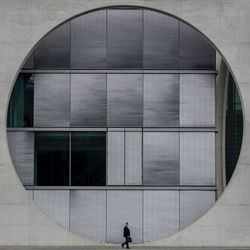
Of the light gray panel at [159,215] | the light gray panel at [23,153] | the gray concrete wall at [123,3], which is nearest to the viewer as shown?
the gray concrete wall at [123,3]

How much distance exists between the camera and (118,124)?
143 feet

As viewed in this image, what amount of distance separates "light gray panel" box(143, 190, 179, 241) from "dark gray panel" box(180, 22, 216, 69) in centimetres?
610

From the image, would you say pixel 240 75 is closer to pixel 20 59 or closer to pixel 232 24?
pixel 232 24

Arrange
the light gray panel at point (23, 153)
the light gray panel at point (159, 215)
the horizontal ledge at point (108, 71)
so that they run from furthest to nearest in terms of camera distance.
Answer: the horizontal ledge at point (108, 71), the light gray panel at point (23, 153), the light gray panel at point (159, 215)

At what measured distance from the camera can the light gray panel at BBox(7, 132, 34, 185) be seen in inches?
1705

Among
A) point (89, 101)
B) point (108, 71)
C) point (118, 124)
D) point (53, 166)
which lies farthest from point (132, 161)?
point (108, 71)

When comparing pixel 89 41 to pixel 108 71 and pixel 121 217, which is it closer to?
pixel 108 71

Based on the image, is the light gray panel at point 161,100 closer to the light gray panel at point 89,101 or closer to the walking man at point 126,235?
the light gray panel at point 89,101

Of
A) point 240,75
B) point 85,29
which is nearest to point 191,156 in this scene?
point 240,75

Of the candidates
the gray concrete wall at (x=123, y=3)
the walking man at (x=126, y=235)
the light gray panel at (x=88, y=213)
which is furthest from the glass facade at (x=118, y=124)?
the gray concrete wall at (x=123, y=3)

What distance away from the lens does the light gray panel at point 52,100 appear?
43.5m

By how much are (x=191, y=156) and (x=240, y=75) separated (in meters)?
4.55

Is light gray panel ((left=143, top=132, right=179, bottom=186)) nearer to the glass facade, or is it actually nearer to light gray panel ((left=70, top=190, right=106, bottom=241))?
the glass facade

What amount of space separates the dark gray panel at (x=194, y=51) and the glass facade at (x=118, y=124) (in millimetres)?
46
